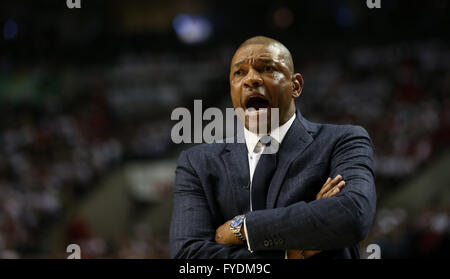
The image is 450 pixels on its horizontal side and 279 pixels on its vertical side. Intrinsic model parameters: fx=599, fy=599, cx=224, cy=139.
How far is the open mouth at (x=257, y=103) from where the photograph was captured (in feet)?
6.77

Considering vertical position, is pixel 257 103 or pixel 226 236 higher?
pixel 257 103

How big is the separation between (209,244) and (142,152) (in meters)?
10.5

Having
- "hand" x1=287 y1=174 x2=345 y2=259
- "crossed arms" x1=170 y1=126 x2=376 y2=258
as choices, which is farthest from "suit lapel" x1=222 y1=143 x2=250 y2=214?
"hand" x1=287 y1=174 x2=345 y2=259

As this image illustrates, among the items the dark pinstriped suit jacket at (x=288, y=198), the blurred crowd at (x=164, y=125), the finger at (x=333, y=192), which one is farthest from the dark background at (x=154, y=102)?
the finger at (x=333, y=192)

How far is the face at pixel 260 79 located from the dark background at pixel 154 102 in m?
5.52

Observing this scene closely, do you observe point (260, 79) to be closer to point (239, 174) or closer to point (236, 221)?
point (239, 174)

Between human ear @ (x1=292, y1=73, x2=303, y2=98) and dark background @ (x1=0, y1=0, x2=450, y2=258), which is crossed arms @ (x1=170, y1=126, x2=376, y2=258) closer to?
human ear @ (x1=292, y1=73, x2=303, y2=98)

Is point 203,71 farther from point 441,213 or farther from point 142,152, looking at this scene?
point 441,213

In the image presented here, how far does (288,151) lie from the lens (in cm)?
211

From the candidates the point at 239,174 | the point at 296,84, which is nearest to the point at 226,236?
the point at 239,174

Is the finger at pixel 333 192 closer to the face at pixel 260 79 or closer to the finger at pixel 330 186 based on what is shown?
the finger at pixel 330 186

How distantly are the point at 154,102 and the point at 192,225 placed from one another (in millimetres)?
12558

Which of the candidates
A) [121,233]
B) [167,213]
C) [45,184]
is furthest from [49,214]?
[167,213]

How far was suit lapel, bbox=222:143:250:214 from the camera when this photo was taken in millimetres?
2092
